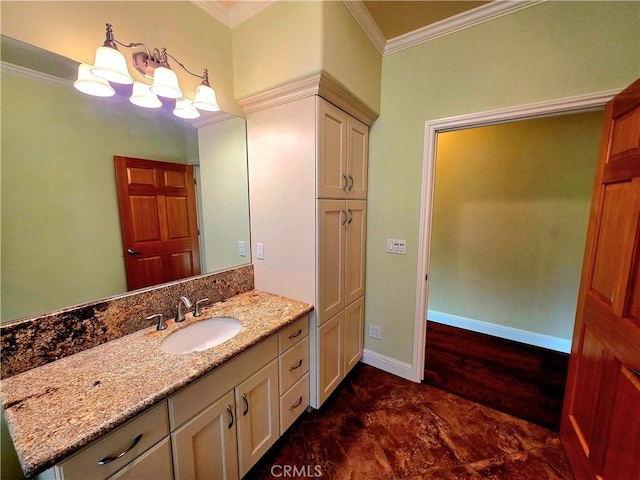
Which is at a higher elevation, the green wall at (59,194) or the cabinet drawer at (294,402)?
the green wall at (59,194)

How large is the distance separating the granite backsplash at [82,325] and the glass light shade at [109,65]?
3.11ft

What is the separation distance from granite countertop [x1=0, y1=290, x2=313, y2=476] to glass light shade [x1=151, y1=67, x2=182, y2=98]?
3.76 ft

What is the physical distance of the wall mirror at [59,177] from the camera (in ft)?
3.11

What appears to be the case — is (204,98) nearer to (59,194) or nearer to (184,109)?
(184,109)

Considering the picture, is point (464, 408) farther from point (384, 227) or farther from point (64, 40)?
point (64, 40)

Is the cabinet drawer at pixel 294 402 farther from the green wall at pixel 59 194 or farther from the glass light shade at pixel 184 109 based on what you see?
the glass light shade at pixel 184 109

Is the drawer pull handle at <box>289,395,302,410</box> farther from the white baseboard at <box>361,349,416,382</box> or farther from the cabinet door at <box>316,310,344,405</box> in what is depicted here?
the white baseboard at <box>361,349,416,382</box>

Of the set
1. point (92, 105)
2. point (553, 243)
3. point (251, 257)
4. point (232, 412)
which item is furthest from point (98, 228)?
point (553, 243)

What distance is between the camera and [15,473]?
980 mm

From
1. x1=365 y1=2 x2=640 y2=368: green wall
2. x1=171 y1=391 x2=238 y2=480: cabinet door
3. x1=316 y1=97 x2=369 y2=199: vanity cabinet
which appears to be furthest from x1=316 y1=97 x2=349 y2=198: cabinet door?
x1=171 y1=391 x2=238 y2=480: cabinet door

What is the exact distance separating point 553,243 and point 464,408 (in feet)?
5.83

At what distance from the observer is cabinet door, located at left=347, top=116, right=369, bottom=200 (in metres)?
1.81

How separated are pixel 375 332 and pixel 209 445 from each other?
150 centimetres

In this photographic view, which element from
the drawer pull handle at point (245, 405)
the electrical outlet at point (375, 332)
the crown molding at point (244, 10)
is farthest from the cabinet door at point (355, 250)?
the crown molding at point (244, 10)
